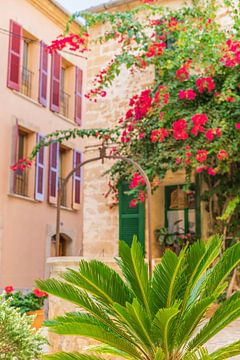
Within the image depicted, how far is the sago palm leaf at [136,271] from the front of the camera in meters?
3.88

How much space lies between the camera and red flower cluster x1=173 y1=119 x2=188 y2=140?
8563 mm

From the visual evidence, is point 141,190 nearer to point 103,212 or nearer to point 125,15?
point 103,212

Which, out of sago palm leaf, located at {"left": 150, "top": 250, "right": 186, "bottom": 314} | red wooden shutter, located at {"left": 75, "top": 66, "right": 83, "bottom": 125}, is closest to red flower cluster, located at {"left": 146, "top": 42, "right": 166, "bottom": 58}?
sago palm leaf, located at {"left": 150, "top": 250, "right": 186, "bottom": 314}

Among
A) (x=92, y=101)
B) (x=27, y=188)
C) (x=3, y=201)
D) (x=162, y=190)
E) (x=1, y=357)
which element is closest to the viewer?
(x=1, y=357)

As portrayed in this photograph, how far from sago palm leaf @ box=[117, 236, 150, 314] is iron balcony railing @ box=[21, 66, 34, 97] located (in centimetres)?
1079

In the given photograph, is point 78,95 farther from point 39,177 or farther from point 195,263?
point 195,263

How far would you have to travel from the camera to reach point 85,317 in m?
3.96

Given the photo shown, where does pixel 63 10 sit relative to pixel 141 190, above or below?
above

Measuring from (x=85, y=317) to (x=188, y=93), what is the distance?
5682mm

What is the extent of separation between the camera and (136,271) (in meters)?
3.88

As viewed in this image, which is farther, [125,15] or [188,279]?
[125,15]

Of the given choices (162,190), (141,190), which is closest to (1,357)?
(141,190)

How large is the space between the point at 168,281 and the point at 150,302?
0.26 metres

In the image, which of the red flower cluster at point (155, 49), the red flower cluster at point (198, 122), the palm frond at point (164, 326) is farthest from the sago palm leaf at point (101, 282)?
the red flower cluster at point (155, 49)
